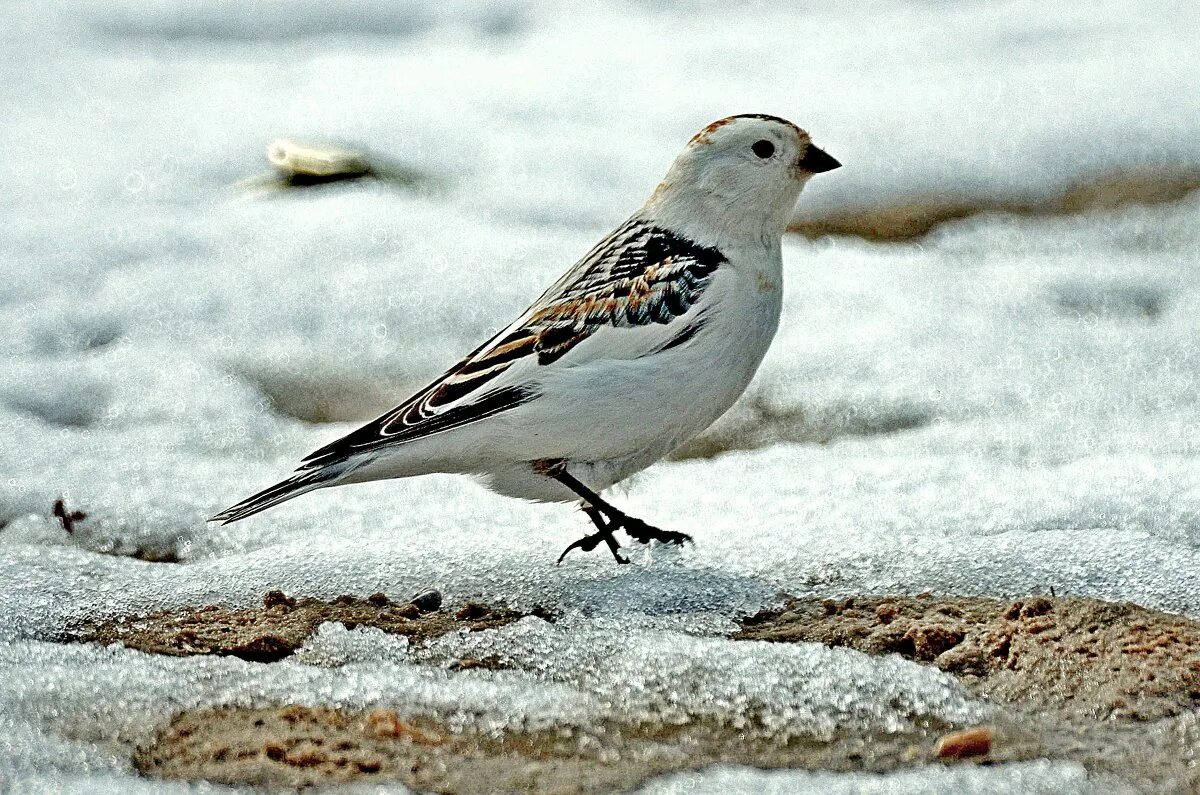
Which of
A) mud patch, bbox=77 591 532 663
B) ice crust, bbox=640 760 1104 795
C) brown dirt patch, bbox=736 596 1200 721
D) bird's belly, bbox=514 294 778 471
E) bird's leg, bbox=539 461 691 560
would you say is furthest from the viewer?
bird's leg, bbox=539 461 691 560

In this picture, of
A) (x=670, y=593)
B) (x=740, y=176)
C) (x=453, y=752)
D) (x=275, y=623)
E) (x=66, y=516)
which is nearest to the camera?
(x=453, y=752)

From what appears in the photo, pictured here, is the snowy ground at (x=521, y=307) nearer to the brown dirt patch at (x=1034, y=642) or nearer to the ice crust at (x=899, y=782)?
the ice crust at (x=899, y=782)

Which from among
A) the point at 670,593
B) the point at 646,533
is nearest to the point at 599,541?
the point at 646,533

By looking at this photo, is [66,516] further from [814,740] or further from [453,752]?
[814,740]

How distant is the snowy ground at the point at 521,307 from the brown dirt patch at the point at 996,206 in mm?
110

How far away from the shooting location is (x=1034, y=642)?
115 inches

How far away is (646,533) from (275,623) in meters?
0.93

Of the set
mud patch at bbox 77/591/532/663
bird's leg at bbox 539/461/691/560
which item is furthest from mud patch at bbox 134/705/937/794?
bird's leg at bbox 539/461/691/560

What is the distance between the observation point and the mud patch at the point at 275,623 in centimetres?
298

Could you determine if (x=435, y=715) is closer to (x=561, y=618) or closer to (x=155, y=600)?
(x=561, y=618)

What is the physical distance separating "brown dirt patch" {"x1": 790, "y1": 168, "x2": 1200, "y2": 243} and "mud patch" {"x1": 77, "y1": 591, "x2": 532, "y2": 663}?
332 cm

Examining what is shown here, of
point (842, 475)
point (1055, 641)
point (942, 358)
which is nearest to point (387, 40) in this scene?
point (942, 358)

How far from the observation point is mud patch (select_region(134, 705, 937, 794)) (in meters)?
2.37

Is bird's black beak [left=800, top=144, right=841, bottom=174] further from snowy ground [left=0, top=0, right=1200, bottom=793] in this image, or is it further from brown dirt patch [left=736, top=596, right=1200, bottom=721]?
brown dirt patch [left=736, top=596, right=1200, bottom=721]
